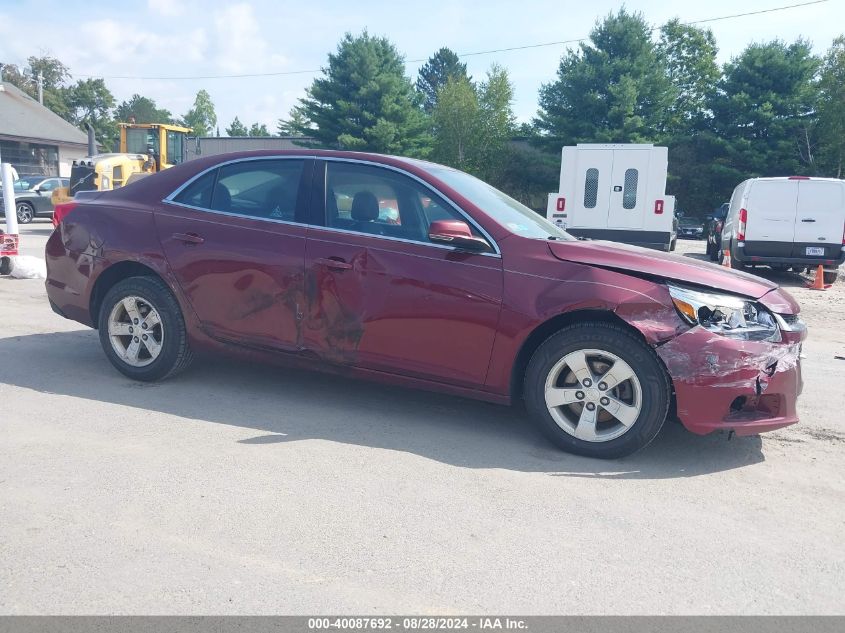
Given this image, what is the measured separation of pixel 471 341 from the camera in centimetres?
457

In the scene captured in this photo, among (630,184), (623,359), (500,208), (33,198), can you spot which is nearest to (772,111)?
(630,184)

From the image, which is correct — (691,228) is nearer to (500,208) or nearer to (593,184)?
(593,184)

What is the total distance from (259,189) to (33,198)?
24.6 metres

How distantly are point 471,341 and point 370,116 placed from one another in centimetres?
3886

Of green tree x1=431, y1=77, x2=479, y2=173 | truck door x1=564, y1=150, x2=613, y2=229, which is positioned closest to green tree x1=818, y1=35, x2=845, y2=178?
green tree x1=431, y1=77, x2=479, y2=173

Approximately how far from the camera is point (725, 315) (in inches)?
167

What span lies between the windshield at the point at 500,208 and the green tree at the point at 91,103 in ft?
280

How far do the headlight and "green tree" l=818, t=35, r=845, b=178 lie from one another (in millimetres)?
36003

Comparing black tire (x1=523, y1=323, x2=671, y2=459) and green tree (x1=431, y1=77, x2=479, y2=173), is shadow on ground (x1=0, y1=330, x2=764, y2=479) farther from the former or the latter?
green tree (x1=431, y1=77, x2=479, y2=173)

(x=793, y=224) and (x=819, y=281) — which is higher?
(x=793, y=224)

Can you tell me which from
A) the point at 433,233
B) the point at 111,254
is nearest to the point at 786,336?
the point at 433,233

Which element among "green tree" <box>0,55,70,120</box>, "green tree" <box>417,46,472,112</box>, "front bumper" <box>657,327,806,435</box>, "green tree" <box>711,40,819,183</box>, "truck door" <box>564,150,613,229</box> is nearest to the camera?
"front bumper" <box>657,327,806,435</box>

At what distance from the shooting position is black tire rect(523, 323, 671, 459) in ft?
13.9

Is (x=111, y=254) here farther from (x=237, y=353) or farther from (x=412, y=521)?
(x=412, y=521)
